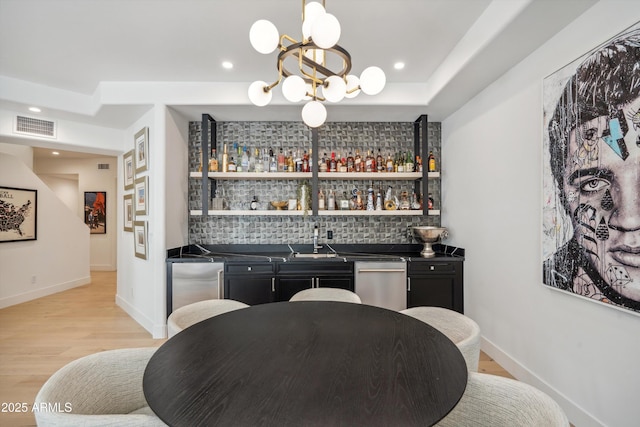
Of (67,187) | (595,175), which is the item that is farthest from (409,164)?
(67,187)

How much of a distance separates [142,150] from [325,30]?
317 cm

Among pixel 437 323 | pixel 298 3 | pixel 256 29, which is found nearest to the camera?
pixel 256 29

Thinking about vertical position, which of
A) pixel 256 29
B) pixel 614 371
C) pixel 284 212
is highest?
pixel 256 29

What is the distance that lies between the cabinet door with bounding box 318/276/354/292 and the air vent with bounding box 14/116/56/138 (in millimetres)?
3780

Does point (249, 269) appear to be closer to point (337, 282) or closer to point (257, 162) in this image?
point (337, 282)

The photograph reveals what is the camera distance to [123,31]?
7.54ft

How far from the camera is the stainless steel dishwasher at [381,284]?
123 inches

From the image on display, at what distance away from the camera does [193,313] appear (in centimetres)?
179

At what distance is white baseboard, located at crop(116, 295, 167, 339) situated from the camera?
3.12 metres

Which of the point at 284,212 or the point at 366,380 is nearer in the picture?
the point at 366,380

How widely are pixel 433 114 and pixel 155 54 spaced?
301cm

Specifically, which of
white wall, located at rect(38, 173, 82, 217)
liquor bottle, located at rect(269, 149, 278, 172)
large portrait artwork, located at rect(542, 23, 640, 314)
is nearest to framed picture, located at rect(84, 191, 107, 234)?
white wall, located at rect(38, 173, 82, 217)

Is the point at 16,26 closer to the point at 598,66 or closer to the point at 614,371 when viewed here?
the point at 598,66

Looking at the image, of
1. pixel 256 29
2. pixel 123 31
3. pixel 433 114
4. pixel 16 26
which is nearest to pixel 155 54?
pixel 123 31
